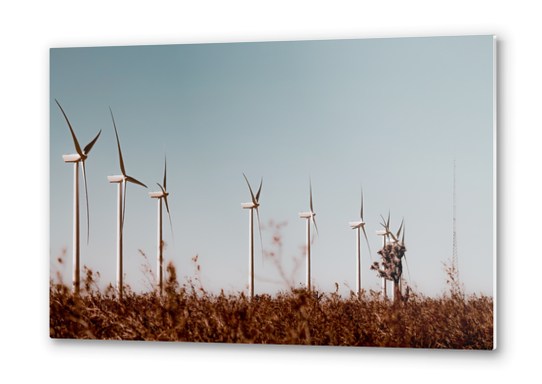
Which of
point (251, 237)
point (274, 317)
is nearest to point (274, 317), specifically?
point (274, 317)

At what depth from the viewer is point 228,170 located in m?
4.33

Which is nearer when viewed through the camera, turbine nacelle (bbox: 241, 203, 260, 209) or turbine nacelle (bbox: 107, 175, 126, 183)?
turbine nacelle (bbox: 241, 203, 260, 209)

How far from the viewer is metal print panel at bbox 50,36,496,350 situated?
4055 millimetres

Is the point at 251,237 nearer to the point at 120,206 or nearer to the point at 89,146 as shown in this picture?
the point at 120,206

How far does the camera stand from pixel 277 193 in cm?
425

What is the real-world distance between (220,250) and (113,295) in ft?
3.06

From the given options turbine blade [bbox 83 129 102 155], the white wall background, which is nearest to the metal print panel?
turbine blade [bbox 83 129 102 155]

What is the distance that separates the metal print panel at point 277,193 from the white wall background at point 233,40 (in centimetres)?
12

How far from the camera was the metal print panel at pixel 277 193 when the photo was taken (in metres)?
4.05

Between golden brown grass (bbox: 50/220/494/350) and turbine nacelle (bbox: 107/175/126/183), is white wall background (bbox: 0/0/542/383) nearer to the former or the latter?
golden brown grass (bbox: 50/220/494/350)

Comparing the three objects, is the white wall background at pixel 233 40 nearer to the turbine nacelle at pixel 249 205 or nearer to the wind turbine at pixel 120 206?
the wind turbine at pixel 120 206

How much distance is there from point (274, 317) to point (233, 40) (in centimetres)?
220

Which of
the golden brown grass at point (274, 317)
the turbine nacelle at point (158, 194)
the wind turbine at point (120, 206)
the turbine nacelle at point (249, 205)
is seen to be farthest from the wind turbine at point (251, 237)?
the wind turbine at point (120, 206)

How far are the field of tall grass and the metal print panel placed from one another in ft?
0.04
